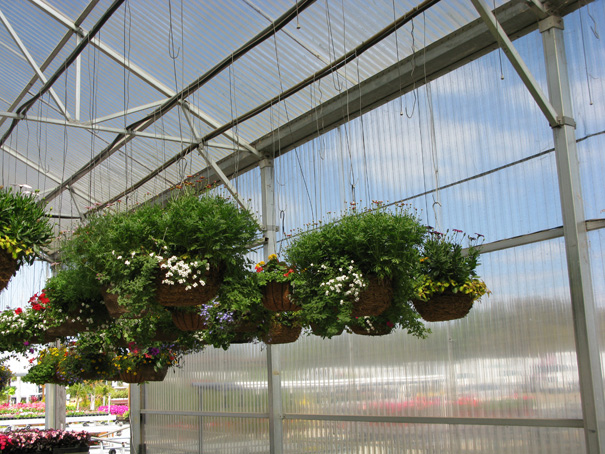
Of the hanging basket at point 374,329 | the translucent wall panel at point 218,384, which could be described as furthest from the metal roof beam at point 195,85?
the translucent wall panel at point 218,384

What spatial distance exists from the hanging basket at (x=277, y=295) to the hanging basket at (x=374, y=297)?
3.47 ft

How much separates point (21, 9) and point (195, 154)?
11.5ft

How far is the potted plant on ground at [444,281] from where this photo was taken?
16.2 ft

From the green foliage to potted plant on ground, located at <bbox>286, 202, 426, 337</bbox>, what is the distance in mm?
1890

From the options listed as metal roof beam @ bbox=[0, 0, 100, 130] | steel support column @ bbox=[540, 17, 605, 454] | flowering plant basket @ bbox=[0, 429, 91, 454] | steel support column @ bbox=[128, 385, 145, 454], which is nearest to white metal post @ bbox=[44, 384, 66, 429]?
steel support column @ bbox=[128, 385, 145, 454]

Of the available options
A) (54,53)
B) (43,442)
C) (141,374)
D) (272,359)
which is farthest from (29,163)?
(272,359)

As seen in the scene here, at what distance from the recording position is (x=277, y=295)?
5594 millimetres

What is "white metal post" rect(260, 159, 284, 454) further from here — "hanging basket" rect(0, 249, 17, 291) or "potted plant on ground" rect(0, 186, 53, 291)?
"hanging basket" rect(0, 249, 17, 291)

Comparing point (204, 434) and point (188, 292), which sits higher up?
point (188, 292)

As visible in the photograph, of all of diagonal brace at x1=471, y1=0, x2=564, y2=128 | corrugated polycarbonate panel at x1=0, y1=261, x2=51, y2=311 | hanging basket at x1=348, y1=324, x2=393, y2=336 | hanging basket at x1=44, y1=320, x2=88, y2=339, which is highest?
diagonal brace at x1=471, y1=0, x2=564, y2=128

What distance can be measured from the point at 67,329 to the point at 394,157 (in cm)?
430

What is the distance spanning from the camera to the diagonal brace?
17.8ft

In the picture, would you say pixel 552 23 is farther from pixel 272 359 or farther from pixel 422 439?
pixel 272 359

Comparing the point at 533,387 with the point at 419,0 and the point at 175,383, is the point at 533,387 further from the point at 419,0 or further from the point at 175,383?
the point at 175,383
